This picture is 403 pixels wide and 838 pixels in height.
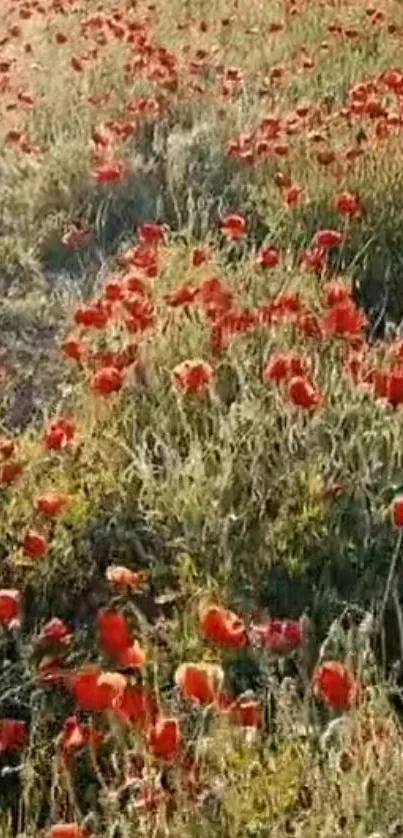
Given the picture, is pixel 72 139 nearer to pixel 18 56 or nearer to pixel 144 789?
pixel 18 56

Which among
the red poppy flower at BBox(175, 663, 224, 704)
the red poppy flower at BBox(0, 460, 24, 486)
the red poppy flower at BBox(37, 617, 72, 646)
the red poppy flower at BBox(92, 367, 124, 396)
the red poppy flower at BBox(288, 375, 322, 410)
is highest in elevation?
the red poppy flower at BBox(288, 375, 322, 410)

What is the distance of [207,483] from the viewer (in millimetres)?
2943

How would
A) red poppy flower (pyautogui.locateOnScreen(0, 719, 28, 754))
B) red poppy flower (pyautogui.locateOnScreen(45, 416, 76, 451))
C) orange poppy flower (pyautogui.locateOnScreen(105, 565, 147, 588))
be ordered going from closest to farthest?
1. red poppy flower (pyautogui.locateOnScreen(0, 719, 28, 754))
2. orange poppy flower (pyautogui.locateOnScreen(105, 565, 147, 588))
3. red poppy flower (pyautogui.locateOnScreen(45, 416, 76, 451))

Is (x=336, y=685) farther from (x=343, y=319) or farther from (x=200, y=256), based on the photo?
(x=200, y=256)

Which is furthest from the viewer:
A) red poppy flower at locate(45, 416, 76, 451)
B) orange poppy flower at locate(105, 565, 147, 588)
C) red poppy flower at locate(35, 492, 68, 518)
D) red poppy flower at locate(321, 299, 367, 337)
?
red poppy flower at locate(321, 299, 367, 337)

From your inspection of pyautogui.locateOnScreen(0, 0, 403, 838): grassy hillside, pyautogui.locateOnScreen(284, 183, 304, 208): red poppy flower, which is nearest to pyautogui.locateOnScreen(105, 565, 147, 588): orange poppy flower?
pyautogui.locateOnScreen(0, 0, 403, 838): grassy hillside

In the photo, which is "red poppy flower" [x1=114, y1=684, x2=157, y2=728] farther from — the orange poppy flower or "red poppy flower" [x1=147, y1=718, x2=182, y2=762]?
the orange poppy flower

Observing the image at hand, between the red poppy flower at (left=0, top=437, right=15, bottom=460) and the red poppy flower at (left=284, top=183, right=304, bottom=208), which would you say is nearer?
the red poppy flower at (left=0, top=437, right=15, bottom=460)

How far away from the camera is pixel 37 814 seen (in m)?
2.30

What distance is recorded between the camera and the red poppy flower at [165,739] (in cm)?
200

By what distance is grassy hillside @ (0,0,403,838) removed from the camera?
2.15 metres

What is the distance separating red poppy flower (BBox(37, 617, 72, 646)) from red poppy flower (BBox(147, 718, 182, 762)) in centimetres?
49

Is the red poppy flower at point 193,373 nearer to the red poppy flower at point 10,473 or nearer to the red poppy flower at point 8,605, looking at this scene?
the red poppy flower at point 10,473

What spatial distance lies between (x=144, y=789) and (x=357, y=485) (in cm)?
94
